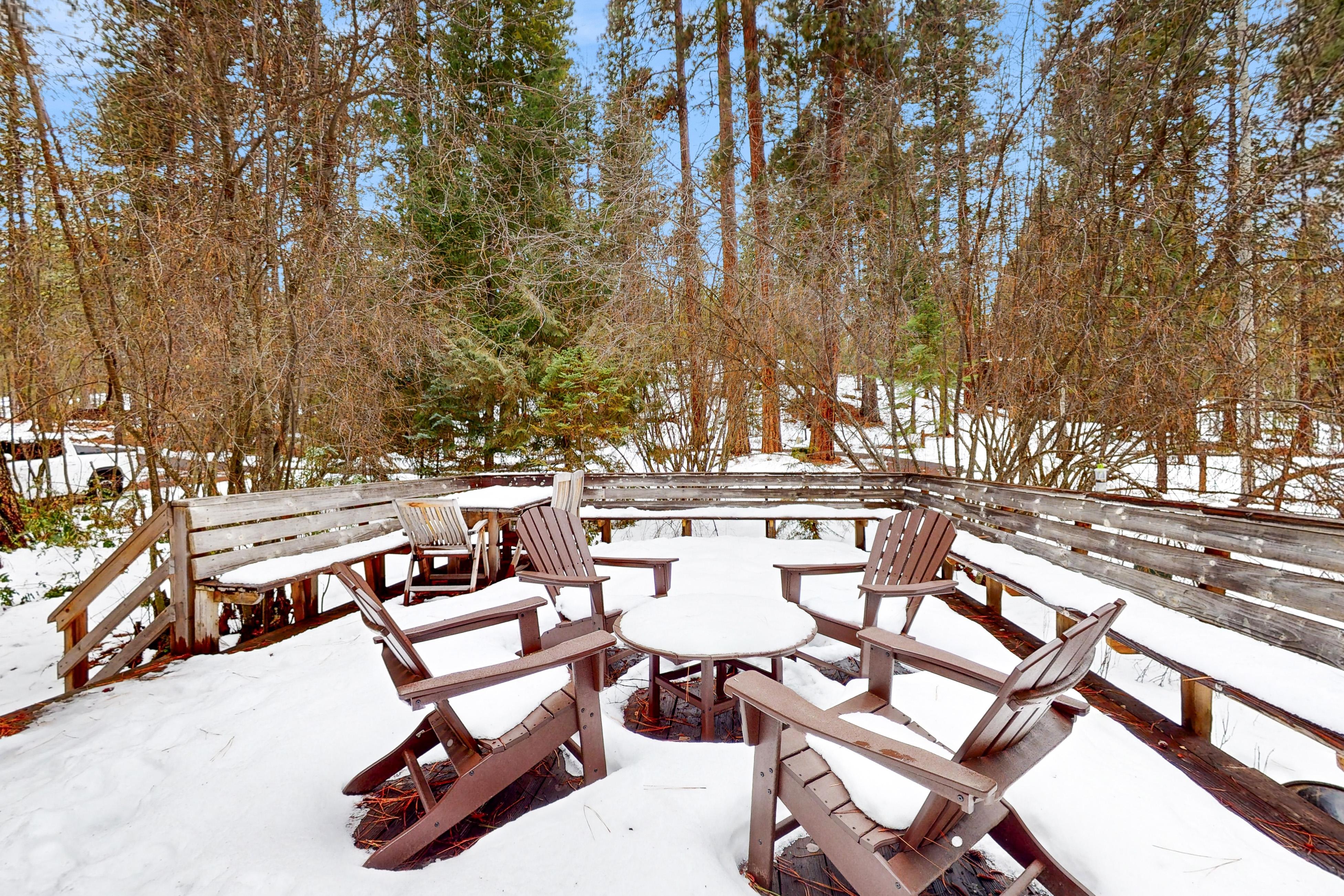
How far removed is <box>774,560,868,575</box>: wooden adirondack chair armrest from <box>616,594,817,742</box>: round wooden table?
20 centimetres

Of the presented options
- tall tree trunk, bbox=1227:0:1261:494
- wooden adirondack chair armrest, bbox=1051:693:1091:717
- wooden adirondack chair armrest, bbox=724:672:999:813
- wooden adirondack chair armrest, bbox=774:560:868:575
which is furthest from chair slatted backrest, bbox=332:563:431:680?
tall tree trunk, bbox=1227:0:1261:494

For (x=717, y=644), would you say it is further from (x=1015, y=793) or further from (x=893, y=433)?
(x=893, y=433)

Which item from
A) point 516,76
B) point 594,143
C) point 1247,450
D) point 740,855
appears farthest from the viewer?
point 516,76

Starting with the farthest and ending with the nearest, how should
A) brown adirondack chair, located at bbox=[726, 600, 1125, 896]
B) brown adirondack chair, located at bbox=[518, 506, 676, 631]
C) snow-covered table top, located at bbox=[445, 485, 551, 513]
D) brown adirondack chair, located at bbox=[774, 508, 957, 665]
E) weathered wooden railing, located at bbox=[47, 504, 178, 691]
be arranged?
1. snow-covered table top, located at bbox=[445, 485, 551, 513]
2. weathered wooden railing, located at bbox=[47, 504, 178, 691]
3. brown adirondack chair, located at bbox=[518, 506, 676, 631]
4. brown adirondack chair, located at bbox=[774, 508, 957, 665]
5. brown adirondack chair, located at bbox=[726, 600, 1125, 896]

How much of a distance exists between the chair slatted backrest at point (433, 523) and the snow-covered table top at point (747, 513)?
131 centimetres

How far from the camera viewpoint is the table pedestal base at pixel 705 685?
7.52ft

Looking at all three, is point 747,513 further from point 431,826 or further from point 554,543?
point 431,826

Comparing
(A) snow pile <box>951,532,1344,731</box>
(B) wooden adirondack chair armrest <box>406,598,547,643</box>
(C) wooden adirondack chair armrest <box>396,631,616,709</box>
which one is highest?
(C) wooden adirondack chair armrest <box>396,631,616,709</box>

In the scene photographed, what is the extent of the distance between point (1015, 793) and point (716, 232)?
481 centimetres

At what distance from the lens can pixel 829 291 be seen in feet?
18.2

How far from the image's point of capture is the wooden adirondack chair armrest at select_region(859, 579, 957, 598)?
8.23 feet

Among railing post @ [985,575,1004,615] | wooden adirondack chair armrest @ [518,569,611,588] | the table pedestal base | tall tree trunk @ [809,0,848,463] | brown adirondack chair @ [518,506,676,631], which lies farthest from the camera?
tall tree trunk @ [809,0,848,463]

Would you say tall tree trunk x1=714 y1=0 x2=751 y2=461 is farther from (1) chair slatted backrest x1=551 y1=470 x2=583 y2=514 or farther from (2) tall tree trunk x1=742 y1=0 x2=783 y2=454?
(1) chair slatted backrest x1=551 y1=470 x2=583 y2=514

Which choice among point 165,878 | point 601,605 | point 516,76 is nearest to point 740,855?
point 601,605
